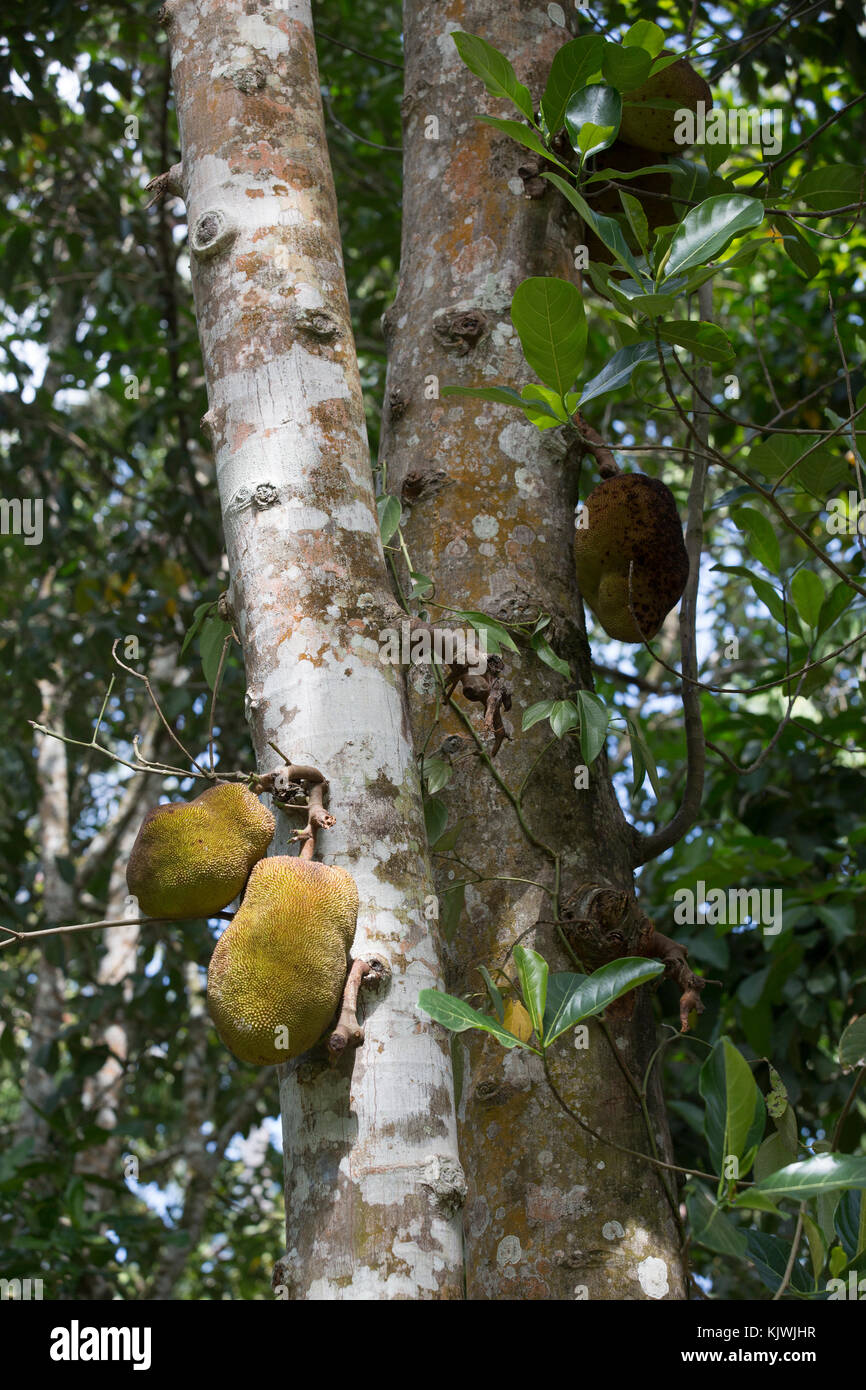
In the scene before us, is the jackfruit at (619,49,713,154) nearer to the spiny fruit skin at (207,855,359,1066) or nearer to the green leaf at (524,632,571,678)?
the green leaf at (524,632,571,678)

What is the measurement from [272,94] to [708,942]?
176 cm

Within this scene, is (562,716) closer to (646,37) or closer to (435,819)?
(435,819)

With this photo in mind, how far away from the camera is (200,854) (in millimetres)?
1021

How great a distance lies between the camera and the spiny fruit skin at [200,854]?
102cm

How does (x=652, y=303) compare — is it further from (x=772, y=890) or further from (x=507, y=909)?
(x=772, y=890)

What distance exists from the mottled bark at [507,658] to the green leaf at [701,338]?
35cm

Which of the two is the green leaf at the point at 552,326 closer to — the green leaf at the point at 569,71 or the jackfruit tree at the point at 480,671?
the jackfruit tree at the point at 480,671

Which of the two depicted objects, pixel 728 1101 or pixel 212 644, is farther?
pixel 212 644

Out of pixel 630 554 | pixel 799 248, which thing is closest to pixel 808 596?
pixel 630 554

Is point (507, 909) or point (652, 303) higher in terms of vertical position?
point (652, 303)

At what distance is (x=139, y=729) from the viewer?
5238 millimetres

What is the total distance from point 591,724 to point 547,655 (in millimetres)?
125

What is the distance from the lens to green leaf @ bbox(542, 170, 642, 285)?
1.17 meters
